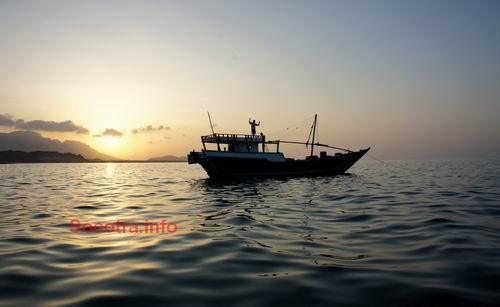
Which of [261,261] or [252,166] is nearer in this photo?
[261,261]

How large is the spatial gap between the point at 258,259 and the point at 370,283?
229 centimetres

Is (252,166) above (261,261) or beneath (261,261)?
above

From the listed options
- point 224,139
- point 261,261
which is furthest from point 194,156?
point 261,261

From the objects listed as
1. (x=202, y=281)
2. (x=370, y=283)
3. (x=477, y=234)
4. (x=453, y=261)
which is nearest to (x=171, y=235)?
(x=202, y=281)

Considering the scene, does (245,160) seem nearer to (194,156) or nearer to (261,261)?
(194,156)

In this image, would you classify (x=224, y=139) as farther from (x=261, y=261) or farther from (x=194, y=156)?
(x=261, y=261)

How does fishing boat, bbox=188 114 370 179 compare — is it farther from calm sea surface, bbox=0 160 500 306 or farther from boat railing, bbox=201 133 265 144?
calm sea surface, bbox=0 160 500 306

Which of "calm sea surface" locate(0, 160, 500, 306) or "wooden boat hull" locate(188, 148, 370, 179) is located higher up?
"wooden boat hull" locate(188, 148, 370, 179)

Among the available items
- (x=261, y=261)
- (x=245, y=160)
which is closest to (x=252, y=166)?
(x=245, y=160)

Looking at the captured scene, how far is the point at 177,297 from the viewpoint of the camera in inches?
191

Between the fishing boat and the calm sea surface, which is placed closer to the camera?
the calm sea surface

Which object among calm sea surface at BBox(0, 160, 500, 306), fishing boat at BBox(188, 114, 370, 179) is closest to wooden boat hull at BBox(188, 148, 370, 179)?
fishing boat at BBox(188, 114, 370, 179)

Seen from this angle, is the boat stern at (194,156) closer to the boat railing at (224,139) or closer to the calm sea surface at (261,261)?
the boat railing at (224,139)

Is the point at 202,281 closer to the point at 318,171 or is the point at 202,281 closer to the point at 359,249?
the point at 359,249
